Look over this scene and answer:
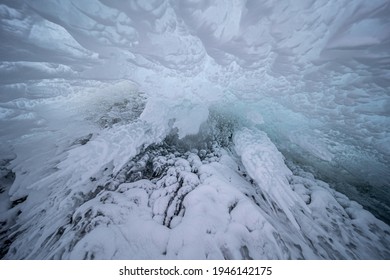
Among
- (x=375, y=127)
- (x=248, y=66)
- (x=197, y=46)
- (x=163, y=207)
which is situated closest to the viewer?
(x=163, y=207)

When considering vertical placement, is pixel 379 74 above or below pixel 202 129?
above

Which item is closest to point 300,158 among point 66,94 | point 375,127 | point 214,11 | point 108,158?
point 375,127

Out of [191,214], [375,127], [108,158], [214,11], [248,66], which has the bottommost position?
[108,158]

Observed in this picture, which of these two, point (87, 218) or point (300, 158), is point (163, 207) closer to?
point (87, 218)

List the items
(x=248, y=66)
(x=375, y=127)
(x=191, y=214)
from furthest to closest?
(x=375, y=127) → (x=248, y=66) → (x=191, y=214)

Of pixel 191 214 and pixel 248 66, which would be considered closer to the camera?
pixel 191 214

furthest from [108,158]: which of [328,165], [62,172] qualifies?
[328,165]

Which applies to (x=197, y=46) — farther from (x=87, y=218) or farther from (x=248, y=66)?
(x=87, y=218)
